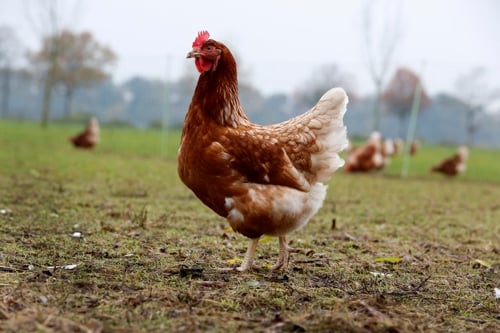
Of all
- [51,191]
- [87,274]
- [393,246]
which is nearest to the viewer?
[87,274]

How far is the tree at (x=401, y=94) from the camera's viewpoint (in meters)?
24.7

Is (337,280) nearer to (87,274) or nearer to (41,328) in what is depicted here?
(87,274)

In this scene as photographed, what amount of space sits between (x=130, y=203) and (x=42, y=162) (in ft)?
18.8

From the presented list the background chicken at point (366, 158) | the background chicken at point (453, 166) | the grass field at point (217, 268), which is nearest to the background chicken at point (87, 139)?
the background chicken at point (366, 158)

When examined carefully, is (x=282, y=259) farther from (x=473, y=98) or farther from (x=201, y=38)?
(x=473, y=98)

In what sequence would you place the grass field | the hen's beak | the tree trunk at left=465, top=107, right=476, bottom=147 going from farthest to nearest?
1. the tree trunk at left=465, top=107, right=476, bottom=147
2. the hen's beak
3. the grass field

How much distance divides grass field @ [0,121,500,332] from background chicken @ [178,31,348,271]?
0.42 meters

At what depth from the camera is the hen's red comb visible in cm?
397

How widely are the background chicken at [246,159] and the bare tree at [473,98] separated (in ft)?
64.0

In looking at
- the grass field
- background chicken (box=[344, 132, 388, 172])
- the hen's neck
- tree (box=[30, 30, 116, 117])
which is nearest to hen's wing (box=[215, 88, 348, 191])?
the hen's neck

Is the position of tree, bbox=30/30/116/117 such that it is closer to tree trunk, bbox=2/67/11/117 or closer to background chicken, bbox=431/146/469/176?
tree trunk, bbox=2/67/11/117

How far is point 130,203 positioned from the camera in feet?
23.3

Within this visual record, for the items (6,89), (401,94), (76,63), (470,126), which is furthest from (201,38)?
(6,89)

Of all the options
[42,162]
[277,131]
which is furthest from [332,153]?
[42,162]
